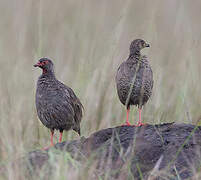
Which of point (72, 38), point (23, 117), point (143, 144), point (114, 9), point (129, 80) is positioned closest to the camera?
point (143, 144)

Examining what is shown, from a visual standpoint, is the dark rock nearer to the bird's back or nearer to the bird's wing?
the bird's back

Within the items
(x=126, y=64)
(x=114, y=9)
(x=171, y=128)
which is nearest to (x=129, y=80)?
(x=126, y=64)

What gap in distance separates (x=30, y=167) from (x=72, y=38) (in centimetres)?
569

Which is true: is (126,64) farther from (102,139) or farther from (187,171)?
(187,171)

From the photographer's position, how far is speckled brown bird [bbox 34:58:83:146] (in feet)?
24.7

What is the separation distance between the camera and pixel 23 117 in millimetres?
9148

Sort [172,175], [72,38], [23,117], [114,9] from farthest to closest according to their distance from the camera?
[114,9], [72,38], [23,117], [172,175]

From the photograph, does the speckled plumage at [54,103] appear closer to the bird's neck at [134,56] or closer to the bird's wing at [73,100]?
the bird's wing at [73,100]

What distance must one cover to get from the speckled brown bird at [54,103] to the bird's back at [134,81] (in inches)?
28.6

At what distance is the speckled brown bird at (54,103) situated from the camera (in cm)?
754

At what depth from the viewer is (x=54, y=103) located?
7590mm

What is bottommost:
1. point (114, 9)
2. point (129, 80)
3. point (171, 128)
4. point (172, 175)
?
point (172, 175)

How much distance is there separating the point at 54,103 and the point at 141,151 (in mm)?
1852

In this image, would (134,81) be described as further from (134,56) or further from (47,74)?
(47,74)
